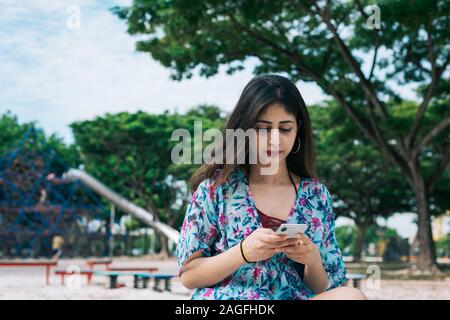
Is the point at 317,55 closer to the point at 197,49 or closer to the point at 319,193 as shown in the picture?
the point at 197,49

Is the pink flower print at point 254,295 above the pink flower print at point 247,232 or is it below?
below

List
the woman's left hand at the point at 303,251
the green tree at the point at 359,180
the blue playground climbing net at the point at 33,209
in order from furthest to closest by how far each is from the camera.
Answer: the blue playground climbing net at the point at 33,209 < the green tree at the point at 359,180 < the woman's left hand at the point at 303,251

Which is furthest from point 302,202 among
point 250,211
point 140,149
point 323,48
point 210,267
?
point 140,149

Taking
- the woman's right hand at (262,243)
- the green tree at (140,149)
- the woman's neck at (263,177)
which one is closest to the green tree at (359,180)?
the green tree at (140,149)

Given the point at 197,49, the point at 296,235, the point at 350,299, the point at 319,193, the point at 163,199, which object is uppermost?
the point at 197,49

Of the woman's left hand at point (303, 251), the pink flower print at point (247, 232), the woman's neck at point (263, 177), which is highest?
the woman's neck at point (263, 177)

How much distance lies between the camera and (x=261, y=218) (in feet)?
7.13

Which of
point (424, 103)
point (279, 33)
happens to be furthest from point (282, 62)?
point (424, 103)

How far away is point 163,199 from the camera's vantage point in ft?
118

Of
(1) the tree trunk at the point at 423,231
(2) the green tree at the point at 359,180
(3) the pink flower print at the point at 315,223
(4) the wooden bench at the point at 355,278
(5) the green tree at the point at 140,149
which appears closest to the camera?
(3) the pink flower print at the point at 315,223

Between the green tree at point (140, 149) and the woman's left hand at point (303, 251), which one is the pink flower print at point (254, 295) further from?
the green tree at point (140, 149)

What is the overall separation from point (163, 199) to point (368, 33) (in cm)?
2257

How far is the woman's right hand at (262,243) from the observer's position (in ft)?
6.27

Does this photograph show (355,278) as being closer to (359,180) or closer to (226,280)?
(226,280)
